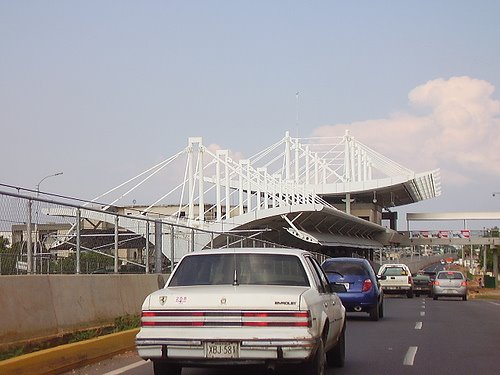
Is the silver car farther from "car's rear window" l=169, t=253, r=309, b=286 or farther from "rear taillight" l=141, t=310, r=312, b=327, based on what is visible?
"rear taillight" l=141, t=310, r=312, b=327

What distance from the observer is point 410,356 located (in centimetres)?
1346

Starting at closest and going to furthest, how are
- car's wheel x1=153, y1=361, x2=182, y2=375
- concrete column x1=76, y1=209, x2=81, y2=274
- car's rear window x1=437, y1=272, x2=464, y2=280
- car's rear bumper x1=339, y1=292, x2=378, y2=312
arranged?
car's wheel x1=153, y1=361, x2=182, y2=375 < concrete column x1=76, y1=209, x2=81, y2=274 < car's rear bumper x1=339, y1=292, x2=378, y2=312 < car's rear window x1=437, y1=272, x2=464, y2=280

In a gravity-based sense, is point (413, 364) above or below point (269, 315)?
below

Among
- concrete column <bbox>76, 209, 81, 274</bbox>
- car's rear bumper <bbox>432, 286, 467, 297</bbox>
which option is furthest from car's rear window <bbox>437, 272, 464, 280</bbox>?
concrete column <bbox>76, 209, 81, 274</bbox>

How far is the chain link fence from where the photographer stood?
12477mm

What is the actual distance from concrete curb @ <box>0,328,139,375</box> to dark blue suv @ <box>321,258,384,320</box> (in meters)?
9.44

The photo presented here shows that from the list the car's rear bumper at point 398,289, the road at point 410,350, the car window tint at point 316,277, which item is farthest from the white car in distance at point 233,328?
the car's rear bumper at point 398,289

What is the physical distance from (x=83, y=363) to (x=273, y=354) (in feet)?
12.9

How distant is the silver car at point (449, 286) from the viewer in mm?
41906

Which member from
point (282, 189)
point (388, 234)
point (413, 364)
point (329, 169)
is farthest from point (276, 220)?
point (413, 364)

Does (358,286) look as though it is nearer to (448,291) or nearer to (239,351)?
(239,351)

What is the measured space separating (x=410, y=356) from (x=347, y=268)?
951 cm

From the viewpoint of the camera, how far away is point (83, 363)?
454 inches

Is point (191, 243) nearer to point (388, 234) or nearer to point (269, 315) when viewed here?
point (269, 315)
